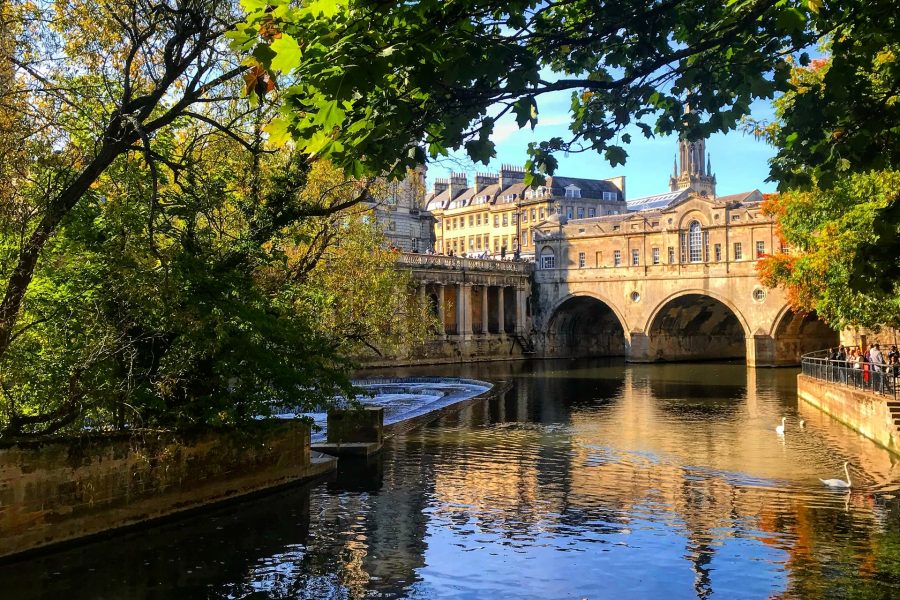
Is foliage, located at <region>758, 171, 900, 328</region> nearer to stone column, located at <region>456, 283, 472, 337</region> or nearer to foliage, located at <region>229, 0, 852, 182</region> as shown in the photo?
foliage, located at <region>229, 0, 852, 182</region>

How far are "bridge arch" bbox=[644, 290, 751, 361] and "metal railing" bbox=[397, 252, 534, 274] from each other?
14.0 meters

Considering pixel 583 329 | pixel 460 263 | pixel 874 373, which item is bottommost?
pixel 874 373

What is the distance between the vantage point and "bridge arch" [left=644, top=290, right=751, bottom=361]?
227 feet

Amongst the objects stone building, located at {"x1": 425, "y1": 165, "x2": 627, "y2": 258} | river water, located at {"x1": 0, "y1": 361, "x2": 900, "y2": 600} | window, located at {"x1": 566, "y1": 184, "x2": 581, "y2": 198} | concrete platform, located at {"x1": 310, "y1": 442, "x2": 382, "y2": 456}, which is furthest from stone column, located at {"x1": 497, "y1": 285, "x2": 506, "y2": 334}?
concrete platform, located at {"x1": 310, "y1": 442, "x2": 382, "y2": 456}

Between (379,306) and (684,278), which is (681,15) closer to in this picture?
(379,306)

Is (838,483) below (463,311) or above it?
below

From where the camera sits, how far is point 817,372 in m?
35.6

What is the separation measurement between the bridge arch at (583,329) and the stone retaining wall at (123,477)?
195ft

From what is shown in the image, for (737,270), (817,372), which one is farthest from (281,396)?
(737,270)

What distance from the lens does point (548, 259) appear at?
3063 inches

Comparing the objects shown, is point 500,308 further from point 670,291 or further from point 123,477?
point 123,477

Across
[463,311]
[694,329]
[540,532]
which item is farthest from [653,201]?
[540,532]

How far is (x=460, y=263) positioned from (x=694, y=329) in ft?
70.6

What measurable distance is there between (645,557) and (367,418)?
11.0 meters
